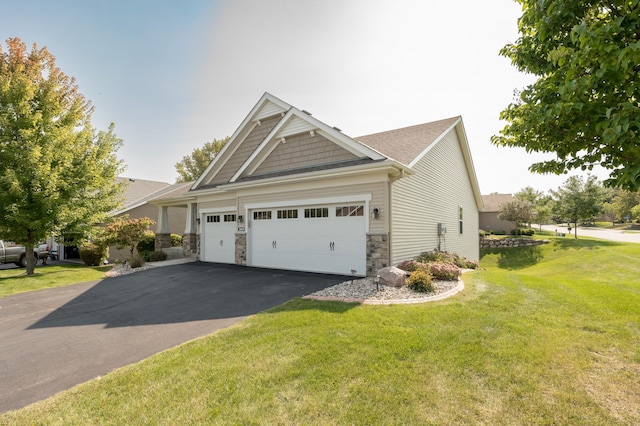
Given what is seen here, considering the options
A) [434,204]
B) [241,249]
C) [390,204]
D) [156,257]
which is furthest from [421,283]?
[156,257]

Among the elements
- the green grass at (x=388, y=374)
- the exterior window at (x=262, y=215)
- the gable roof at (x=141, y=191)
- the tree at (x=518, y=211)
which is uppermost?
the gable roof at (x=141, y=191)

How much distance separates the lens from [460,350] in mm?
3836

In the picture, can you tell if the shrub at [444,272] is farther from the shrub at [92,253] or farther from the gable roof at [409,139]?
the shrub at [92,253]

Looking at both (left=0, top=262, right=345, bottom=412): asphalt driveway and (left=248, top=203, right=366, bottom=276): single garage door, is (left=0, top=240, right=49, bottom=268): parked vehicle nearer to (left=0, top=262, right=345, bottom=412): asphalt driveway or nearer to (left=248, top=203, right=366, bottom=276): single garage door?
(left=0, top=262, right=345, bottom=412): asphalt driveway

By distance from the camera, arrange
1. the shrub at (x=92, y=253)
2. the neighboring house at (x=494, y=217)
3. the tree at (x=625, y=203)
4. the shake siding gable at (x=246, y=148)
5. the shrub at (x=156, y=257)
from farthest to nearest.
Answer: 1. the tree at (x=625, y=203)
2. the neighboring house at (x=494, y=217)
3. the shrub at (x=92, y=253)
4. the shrub at (x=156, y=257)
5. the shake siding gable at (x=246, y=148)

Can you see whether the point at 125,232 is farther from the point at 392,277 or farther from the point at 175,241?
the point at 392,277

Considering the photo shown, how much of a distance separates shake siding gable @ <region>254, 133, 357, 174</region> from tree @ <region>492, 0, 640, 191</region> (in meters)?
5.90

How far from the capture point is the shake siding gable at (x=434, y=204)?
9664 millimetres

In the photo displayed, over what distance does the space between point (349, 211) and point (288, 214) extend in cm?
272

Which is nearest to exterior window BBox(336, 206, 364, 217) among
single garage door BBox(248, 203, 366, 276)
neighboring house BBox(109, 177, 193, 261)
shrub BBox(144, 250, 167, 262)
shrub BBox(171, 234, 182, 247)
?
single garage door BBox(248, 203, 366, 276)

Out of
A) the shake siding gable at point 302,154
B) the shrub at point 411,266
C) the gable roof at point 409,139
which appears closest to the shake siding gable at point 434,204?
the shrub at point 411,266

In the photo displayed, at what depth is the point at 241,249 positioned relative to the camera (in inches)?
493

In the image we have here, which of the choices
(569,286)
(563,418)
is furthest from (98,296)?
(569,286)

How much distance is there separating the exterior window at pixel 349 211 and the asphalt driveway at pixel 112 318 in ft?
6.92
